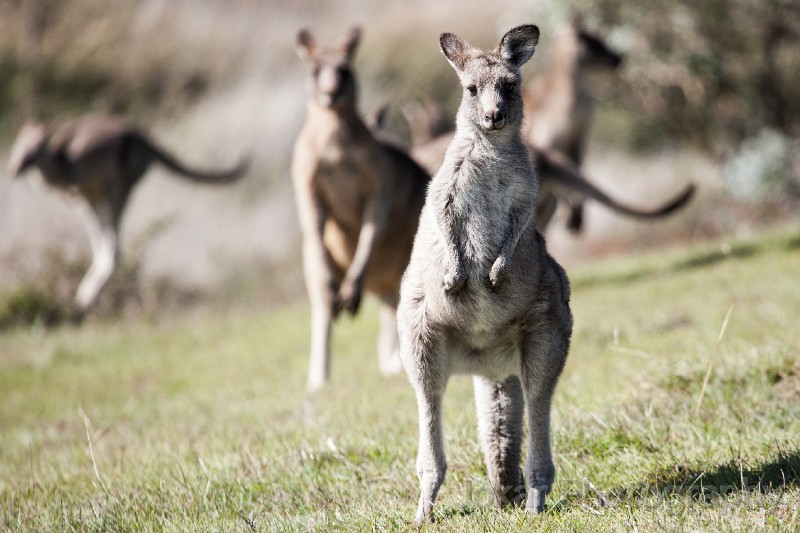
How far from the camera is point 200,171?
1200 cm

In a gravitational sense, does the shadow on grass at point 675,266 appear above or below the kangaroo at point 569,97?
below

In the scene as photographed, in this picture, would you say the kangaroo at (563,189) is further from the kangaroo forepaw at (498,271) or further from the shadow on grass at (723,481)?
the kangaroo forepaw at (498,271)

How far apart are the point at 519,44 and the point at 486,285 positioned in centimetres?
81

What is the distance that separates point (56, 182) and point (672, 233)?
7.83m

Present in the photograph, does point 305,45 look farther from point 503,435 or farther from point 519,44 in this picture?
point 503,435

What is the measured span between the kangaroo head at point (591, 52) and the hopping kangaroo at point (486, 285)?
287 inches

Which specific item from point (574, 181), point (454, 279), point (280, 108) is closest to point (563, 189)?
point (574, 181)

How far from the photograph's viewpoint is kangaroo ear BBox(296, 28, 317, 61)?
7062 mm

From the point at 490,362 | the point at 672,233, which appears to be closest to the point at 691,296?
the point at 490,362

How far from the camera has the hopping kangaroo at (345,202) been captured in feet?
22.2

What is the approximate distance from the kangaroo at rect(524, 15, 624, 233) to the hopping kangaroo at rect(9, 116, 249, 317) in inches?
145

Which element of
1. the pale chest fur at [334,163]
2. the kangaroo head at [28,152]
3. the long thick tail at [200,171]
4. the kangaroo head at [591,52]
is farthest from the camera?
the long thick tail at [200,171]

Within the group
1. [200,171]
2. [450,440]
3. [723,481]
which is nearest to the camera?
[723,481]

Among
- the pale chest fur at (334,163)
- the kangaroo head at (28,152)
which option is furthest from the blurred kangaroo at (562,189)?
the kangaroo head at (28,152)
